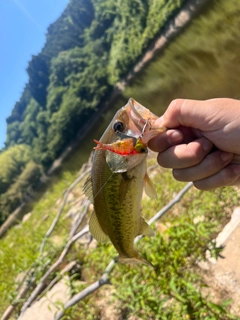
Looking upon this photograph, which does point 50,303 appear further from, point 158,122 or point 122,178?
point 158,122

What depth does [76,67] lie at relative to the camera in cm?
7256

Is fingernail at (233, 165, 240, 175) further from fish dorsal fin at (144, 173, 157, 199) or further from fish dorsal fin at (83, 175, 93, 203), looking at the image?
fish dorsal fin at (83, 175, 93, 203)

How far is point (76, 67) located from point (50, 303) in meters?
72.7

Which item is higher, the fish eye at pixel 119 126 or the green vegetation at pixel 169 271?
the fish eye at pixel 119 126

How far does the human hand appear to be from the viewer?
2156mm

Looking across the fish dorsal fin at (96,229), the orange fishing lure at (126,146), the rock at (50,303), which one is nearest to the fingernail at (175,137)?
the orange fishing lure at (126,146)

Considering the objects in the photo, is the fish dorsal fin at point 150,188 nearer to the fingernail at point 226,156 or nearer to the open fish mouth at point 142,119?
the open fish mouth at point 142,119

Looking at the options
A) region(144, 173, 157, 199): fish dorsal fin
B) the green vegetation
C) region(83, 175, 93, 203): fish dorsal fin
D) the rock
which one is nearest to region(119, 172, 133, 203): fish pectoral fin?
region(144, 173, 157, 199): fish dorsal fin

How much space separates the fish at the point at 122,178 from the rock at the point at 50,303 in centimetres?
258

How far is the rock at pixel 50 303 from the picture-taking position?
15.5 ft

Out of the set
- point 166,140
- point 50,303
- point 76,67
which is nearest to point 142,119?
point 166,140

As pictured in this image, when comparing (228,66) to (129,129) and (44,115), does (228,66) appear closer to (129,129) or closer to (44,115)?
(129,129)

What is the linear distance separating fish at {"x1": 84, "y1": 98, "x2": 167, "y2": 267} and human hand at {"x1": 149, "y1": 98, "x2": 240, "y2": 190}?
15cm

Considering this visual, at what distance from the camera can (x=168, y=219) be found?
5.38 meters
